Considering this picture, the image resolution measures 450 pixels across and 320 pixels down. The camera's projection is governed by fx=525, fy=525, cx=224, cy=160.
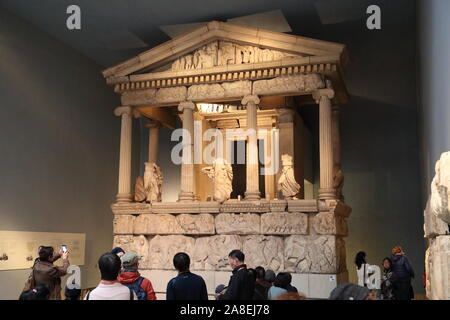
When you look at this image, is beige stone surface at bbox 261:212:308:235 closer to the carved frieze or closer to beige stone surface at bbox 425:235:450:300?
the carved frieze

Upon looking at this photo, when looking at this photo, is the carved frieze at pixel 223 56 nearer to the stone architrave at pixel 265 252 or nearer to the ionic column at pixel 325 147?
the ionic column at pixel 325 147

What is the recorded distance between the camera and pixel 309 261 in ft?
35.7

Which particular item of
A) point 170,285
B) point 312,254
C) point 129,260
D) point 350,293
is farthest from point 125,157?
point 350,293

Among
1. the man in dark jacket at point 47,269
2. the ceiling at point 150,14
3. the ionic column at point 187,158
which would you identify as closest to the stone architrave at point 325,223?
the ionic column at point 187,158

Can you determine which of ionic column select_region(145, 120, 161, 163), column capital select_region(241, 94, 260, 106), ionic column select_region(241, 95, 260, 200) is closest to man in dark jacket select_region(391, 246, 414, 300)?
ionic column select_region(241, 95, 260, 200)

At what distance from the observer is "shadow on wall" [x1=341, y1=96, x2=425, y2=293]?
595 inches

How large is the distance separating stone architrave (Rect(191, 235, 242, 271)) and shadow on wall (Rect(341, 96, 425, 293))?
5.30m

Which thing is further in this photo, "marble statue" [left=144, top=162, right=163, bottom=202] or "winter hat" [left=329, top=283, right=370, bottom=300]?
"marble statue" [left=144, top=162, right=163, bottom=202]

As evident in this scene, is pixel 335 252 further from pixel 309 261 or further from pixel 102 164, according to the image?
pixel 102 164

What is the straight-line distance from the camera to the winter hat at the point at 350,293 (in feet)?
12.7

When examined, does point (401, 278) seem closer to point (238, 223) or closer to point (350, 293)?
point (238, 223)

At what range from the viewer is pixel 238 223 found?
11.4 meters

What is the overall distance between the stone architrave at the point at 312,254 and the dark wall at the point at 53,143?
241 inches

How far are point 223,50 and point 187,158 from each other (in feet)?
8.94
